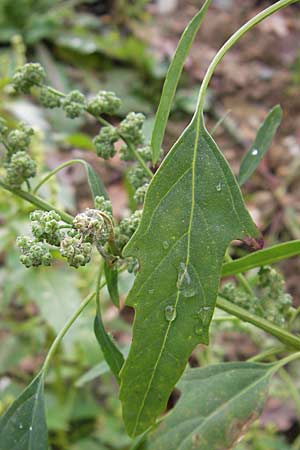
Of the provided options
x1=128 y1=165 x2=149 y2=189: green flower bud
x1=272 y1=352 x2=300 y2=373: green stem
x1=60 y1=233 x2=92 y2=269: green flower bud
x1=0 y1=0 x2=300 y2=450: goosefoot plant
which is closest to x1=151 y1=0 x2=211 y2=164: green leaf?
x1=0 y1=0 x2=300 y2=450: goosefoot plant

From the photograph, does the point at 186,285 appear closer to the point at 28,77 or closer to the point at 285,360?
the point at 285,360

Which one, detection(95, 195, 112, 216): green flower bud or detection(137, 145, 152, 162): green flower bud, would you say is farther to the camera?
detection(137, 145, 152, 162): green flower bud

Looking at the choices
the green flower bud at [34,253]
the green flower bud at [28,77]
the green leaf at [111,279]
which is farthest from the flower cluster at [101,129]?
the green flower bud at [34,253]

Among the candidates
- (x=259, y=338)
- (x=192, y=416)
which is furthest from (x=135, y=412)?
(x=259, y=338)

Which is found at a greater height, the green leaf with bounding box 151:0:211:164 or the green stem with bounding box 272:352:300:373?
the green leaf with bounding box 151:0:211:164

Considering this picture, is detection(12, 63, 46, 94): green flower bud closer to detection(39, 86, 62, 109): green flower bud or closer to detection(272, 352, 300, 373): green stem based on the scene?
detection(39, 86, 62, 109): green flower bud

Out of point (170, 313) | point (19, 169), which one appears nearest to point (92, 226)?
point (170, 313)

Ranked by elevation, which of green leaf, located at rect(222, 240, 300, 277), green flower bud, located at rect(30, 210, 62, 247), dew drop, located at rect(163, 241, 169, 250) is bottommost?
green leaf, located at rect(222, 240, 300, 277)
